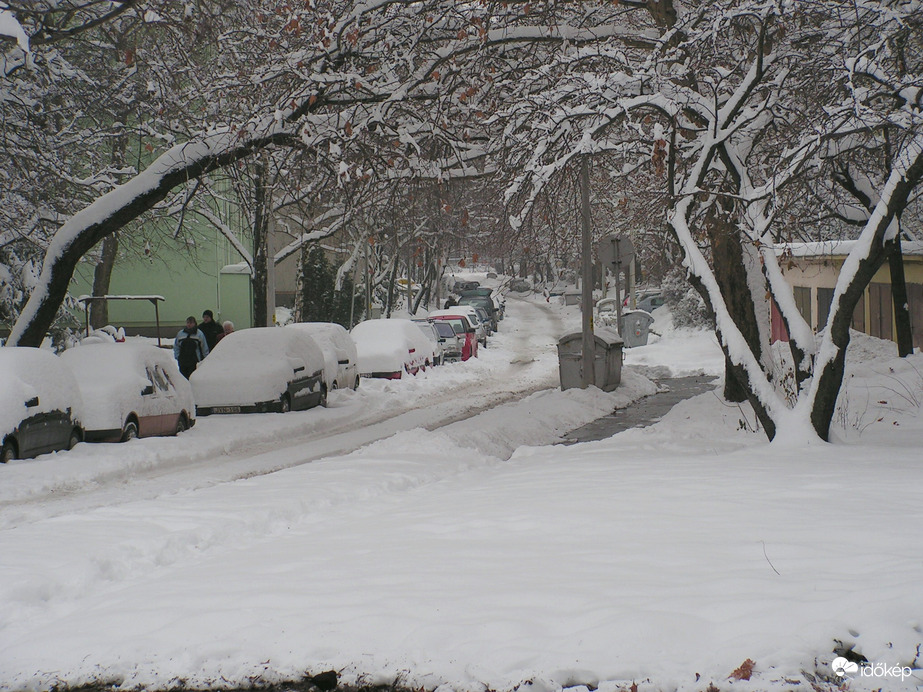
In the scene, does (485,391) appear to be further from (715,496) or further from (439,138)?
(715,496)

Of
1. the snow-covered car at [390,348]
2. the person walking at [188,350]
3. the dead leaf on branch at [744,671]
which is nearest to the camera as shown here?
the dead leaf on branch at [744,671]

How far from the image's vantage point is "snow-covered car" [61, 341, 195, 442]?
562 inches

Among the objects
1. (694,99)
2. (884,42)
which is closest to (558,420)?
(694,99)

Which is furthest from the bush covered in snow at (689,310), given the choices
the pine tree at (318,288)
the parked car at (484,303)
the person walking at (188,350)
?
the person walking at (188,350)

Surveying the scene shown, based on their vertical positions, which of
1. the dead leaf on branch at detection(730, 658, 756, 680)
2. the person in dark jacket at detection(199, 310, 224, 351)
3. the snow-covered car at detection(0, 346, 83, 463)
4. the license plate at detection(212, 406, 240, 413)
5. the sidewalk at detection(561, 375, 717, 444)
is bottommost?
the sidewalk at detection(561, 375, 717, 444)

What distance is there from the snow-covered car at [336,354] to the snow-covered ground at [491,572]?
36.4 feet

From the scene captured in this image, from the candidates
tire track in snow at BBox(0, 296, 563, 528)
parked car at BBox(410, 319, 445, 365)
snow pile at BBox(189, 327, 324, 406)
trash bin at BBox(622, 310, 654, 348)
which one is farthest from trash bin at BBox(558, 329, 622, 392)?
trash bin at BBox(622, 310, 654, 348)

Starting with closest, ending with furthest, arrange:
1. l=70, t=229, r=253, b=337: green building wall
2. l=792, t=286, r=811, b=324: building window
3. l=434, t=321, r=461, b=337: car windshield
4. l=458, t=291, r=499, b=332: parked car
A: l=434, t=321, r=461, b=337: car windshield → l=792, t=286, r=811, b=324: building window → l=70, t=229, r=253, b=337: green building wall → l=458, t=291, r=499, b=332: parked car

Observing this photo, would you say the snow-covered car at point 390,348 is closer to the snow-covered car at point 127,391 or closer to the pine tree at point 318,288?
the snow-covered car at point 127,391

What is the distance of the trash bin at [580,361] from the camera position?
877 inches

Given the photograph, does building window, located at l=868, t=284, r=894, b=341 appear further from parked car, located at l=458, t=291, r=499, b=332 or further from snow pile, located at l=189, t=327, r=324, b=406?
parked car, located at l=458, t=291, r=499, b=332

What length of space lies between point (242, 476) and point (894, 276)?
52.5 feet

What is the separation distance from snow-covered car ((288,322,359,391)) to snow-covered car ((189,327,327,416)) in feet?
6.72

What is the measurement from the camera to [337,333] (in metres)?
23.5
